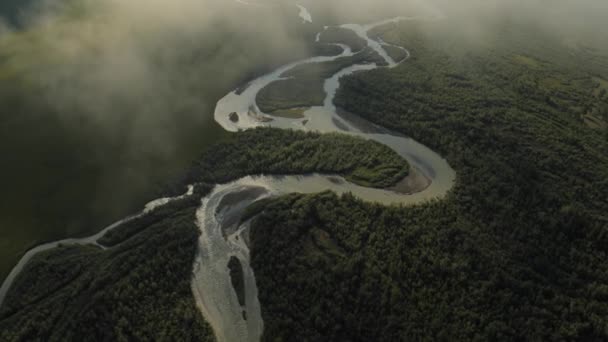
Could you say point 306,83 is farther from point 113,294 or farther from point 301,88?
point 113,294

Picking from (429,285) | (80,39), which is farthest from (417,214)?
(80,39)

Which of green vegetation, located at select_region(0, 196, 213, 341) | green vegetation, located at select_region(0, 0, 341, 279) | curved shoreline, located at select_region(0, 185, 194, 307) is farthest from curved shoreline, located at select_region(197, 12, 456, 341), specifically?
green vegetation, located at select_region(0, 0, 341, 279)

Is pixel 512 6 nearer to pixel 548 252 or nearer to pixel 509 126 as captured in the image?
pixel 509 126

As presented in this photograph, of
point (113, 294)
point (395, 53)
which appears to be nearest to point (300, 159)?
point (113, 294)

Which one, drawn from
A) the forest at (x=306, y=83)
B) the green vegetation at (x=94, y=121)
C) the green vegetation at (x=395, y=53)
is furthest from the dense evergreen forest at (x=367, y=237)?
the green vegetation at (x=395, y=53)

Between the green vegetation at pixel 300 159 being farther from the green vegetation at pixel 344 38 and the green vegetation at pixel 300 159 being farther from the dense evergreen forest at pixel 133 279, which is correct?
the green vegetation at pixel 344 38
